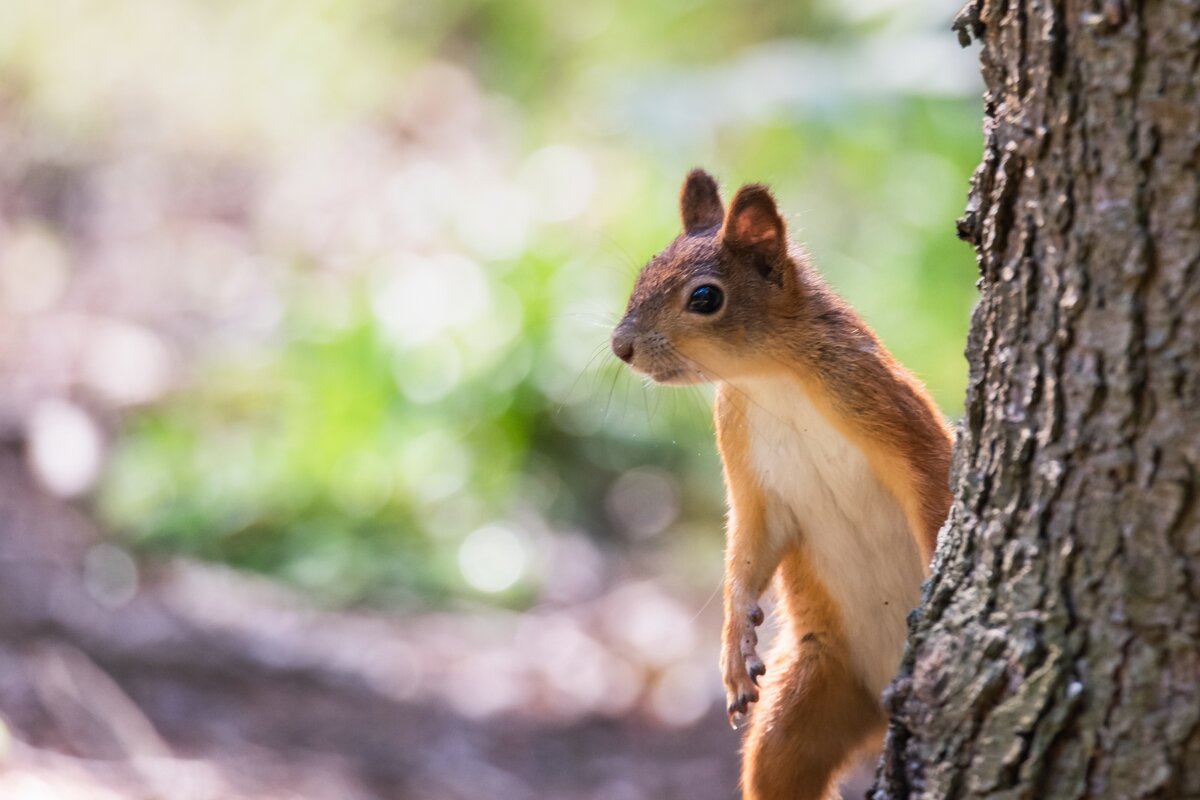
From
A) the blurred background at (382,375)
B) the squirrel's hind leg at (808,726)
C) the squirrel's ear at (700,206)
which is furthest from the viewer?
the blurred background at (382,375)

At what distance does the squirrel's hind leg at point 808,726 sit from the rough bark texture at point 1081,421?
62 cm

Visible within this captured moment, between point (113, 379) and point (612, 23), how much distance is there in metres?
3.70

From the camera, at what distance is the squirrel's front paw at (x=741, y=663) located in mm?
2322

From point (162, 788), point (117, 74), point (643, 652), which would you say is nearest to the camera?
point (162, 788)

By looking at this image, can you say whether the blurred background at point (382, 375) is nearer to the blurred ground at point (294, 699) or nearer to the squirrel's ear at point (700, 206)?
the blurred ground at point (294, 699)

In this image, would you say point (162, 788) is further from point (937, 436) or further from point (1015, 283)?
point (1015, 283)

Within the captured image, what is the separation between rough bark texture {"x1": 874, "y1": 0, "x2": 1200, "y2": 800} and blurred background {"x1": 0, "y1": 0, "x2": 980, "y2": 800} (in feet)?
4.71

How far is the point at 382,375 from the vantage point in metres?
5.75

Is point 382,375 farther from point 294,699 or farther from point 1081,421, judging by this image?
point 1081,421

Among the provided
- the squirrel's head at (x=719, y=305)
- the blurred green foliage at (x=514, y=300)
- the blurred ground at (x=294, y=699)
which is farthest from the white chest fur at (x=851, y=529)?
the blurred green foliage at (x=514, y=300)

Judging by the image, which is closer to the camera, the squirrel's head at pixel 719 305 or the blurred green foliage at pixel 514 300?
the squirrel's head at pixel 719 305

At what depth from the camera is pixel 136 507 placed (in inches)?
210

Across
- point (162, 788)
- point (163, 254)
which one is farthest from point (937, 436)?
point (163, 254)

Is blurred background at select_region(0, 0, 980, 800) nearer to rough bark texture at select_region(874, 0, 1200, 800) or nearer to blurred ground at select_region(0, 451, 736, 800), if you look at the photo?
blurred ground at select_region(0, 451, 736, 800)
